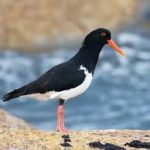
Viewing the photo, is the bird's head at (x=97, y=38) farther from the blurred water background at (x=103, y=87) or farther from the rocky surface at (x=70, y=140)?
the blurred water background at (x=103, y=87)

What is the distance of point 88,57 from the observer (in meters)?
11.0

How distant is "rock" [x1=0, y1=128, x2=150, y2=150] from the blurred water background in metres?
10.9

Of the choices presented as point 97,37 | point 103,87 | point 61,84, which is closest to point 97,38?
point 97,37

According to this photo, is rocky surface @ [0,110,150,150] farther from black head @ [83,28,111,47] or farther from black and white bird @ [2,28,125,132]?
black head @ [83,28,111,47]

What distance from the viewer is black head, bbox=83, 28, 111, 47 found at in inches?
446

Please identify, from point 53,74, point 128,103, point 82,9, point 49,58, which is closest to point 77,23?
point 82,9

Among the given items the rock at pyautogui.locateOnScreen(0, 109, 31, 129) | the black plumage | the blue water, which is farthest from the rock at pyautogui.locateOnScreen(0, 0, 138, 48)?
the black plumage

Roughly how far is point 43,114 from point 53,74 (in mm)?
11328

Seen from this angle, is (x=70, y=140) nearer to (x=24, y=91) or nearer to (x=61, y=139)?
(x=61, y=139)

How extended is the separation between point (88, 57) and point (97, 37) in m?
0.48

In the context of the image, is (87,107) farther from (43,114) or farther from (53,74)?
(53,74)

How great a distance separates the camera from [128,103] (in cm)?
2339

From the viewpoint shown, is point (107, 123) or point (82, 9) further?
point (82, 9)

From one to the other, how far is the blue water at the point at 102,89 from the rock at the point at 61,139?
10.9 meters
